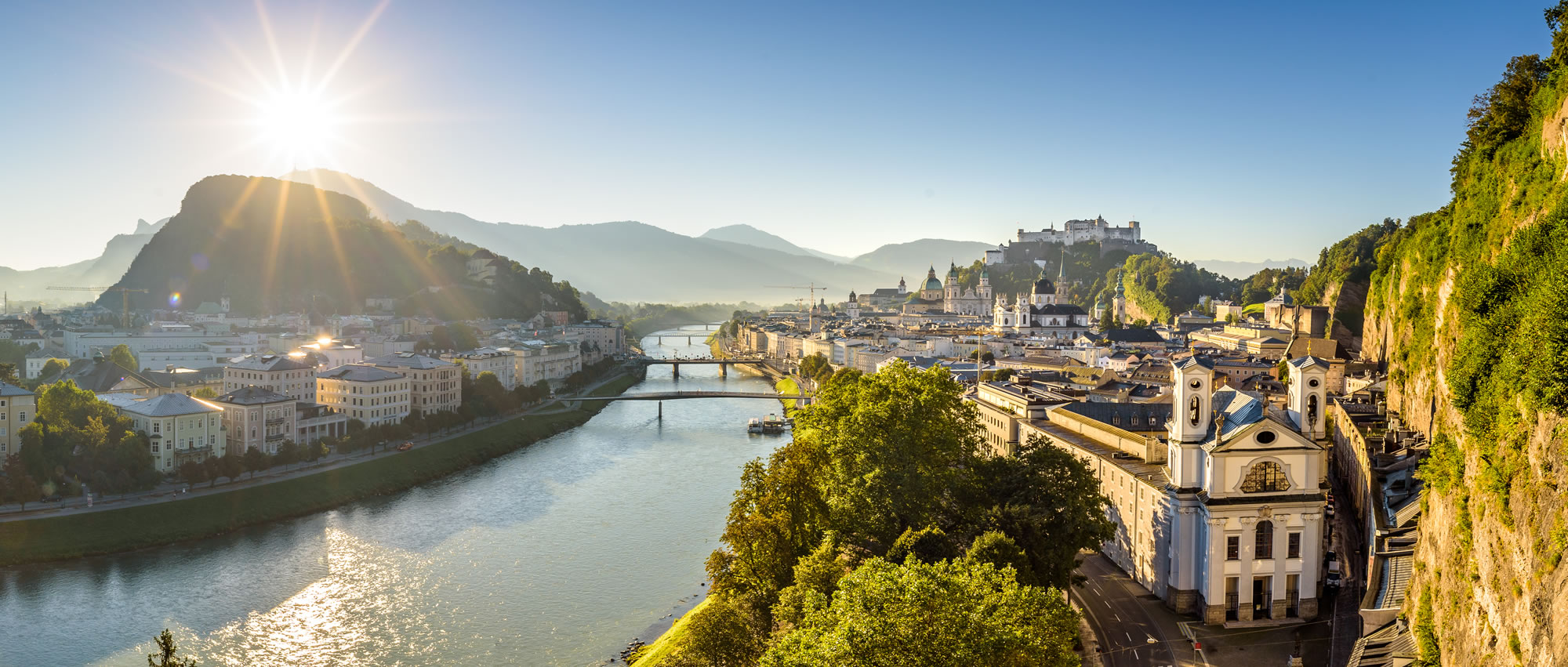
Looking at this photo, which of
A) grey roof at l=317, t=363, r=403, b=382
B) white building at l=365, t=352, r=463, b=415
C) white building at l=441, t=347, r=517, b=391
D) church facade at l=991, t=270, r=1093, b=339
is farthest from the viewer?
church facade at l=991, t=270, r=1093, b=339

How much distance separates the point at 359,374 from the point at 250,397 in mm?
8481

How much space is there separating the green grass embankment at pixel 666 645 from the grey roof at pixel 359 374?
29761 millimetres

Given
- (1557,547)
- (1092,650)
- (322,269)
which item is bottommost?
(1092,650)

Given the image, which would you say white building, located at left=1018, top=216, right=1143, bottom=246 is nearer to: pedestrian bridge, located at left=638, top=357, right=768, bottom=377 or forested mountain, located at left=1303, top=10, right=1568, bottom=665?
pedestrian bridge, located at left=638, top=357, right=768, bottom=377

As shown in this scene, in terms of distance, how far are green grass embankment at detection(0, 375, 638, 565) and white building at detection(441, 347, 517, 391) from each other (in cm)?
1787

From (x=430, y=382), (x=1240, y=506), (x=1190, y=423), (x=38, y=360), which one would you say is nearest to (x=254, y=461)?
(x=430, y=382)

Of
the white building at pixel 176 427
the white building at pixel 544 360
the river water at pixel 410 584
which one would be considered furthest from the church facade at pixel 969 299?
the white building at pixel 176 427

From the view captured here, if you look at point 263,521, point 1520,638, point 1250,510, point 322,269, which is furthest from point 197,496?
point 322,269

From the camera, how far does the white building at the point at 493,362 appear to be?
63.6 meters

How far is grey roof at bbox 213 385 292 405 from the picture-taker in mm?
38469

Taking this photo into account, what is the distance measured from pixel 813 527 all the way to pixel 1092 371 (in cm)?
3099

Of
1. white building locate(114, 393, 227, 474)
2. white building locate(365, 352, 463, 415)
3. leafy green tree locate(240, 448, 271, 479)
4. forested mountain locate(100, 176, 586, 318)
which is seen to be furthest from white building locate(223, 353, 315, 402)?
forested mountain locate(100, 176, 586, 318)

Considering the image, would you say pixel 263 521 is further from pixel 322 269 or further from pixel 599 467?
pixel 322 269

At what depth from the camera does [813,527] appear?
2161 cm
